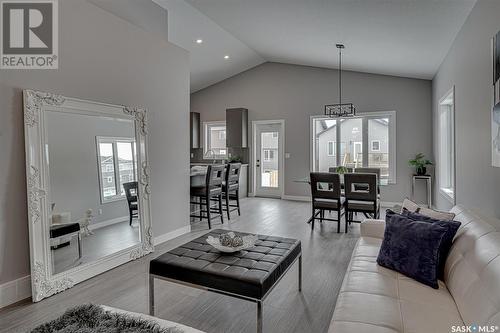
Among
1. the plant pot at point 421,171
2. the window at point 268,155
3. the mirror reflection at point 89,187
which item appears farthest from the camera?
the window at point 268,155

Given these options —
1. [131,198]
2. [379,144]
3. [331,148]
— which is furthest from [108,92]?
[379,144]

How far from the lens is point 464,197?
3.48 m

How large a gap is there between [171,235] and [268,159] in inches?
179

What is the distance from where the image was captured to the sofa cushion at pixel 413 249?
188 centimetres

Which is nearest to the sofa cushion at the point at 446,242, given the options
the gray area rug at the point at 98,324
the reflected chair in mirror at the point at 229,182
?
the gray area rug at the point at 98,324

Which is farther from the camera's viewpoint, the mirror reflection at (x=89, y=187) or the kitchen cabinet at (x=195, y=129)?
the kitchen cabinet at (x=195, y=129)

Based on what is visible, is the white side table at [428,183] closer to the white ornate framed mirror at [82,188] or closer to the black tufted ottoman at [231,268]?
the black tufted ottoman at [231,268]

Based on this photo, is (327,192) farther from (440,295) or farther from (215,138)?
(215,138)

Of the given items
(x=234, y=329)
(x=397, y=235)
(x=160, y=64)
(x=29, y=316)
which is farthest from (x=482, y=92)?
(x=29, y=316)

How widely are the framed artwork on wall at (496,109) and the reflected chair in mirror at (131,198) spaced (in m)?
3.57

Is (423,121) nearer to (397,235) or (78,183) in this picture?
(397,235)

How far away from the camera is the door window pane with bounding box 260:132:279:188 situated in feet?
26.7

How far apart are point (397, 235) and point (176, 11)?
4593 millimetres

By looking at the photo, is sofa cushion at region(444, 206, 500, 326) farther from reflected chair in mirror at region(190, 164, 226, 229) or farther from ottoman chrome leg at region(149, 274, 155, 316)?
reflected chair in mirror at region(190, 164, 226, 229)
